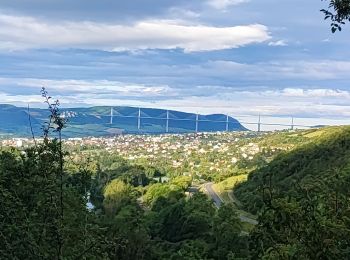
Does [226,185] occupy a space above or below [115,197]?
below

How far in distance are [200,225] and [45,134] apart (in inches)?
1844

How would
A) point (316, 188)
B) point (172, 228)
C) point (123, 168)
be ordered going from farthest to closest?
point (123, 168) < point (172, 228) < point (316, 188)

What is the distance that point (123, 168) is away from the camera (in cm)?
13162

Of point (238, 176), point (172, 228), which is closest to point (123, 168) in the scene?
point (238, 176)

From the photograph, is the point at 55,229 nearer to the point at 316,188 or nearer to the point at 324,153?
the point at 316,188

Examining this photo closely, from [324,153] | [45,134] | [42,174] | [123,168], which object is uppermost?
[45,134]

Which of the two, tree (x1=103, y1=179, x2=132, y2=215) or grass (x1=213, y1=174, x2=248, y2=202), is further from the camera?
grass (x1=213, y1=174, x2=248, y2=202)

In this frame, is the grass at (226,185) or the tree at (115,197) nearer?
the tree at (115,197)

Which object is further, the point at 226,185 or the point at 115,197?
the point at 226,185

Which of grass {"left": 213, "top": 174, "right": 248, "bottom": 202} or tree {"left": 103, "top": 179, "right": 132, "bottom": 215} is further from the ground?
tree {"left": 103, "top": 179, "right": 132, "bottom": 215}

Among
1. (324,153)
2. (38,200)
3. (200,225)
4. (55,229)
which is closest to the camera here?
(55,229)

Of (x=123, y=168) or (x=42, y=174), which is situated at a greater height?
(x=42, y=174)

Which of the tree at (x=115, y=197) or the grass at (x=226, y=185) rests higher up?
the tree at (x=115, y=197)

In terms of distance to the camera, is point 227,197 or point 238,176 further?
point 238,176
